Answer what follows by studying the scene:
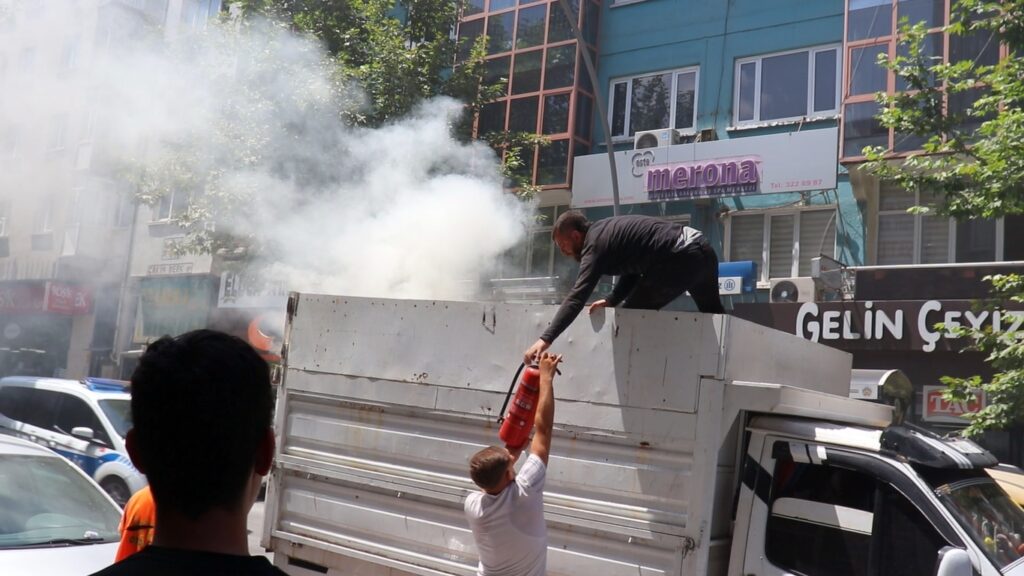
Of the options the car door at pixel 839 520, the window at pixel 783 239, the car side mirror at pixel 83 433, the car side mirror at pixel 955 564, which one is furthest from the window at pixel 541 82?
the car side mirror at pixel 955 564

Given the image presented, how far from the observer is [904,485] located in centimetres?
323

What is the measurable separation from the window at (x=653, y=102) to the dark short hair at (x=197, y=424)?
49.8 ft

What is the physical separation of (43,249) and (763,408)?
20.5 m

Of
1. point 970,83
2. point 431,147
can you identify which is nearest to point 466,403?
point 970,83

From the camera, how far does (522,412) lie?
3.58m

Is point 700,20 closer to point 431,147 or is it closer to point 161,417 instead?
point 431,147

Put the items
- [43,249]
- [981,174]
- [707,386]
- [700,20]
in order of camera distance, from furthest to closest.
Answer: [43,249], [700,20], [981,174], [707,386]

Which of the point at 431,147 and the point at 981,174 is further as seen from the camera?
the point at 431,147

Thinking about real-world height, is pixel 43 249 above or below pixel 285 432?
above

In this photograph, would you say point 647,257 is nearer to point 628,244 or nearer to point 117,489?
point 628,244

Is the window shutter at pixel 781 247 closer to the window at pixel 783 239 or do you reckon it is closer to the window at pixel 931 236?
the window at pixel 783 239

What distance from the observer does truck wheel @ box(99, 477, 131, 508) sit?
29.7 ft

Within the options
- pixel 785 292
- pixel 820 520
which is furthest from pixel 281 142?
pixel 820 520

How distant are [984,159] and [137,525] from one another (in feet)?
23.5
